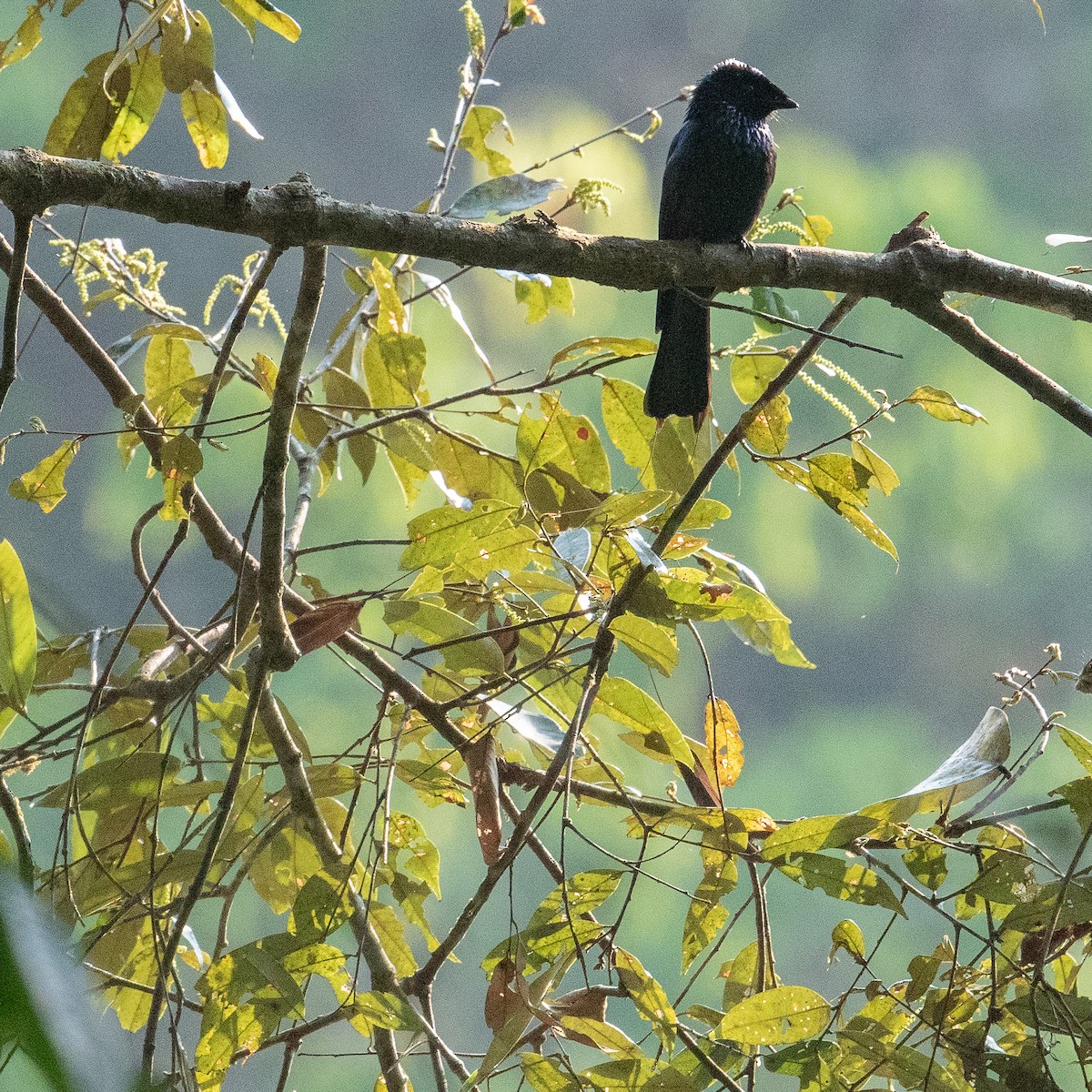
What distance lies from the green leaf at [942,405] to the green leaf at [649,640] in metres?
0.33

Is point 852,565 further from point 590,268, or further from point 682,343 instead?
point 590,268

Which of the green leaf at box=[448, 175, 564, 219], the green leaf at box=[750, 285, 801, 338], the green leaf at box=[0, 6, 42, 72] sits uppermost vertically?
the green leaf at box=[0, 6, 42, 72]

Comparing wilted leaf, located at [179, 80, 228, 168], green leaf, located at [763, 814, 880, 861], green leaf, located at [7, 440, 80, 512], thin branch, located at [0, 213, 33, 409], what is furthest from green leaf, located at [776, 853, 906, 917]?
wilted leaf, located at [179, 80, 228, 168]

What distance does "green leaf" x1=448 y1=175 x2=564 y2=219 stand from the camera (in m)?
1.02

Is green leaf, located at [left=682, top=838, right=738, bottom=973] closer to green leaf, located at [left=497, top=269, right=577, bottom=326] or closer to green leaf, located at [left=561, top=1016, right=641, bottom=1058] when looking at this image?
green leaf, located at [left=561, top=1016, right=641, bottom=1058]

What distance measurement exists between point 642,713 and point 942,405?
1.31 feet

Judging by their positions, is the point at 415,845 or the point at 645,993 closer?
the point at 645,993

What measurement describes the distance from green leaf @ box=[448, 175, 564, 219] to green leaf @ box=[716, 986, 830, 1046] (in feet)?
2.30

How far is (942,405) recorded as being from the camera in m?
1.02

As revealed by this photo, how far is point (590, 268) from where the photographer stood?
3.06 ft

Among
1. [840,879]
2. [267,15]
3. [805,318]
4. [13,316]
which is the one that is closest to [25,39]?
[267,15]

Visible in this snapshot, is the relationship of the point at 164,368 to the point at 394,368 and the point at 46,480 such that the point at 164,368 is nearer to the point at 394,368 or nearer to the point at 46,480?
the point at 46,480

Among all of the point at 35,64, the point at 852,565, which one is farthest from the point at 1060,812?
the point at 35,64

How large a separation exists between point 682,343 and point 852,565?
212 cm
